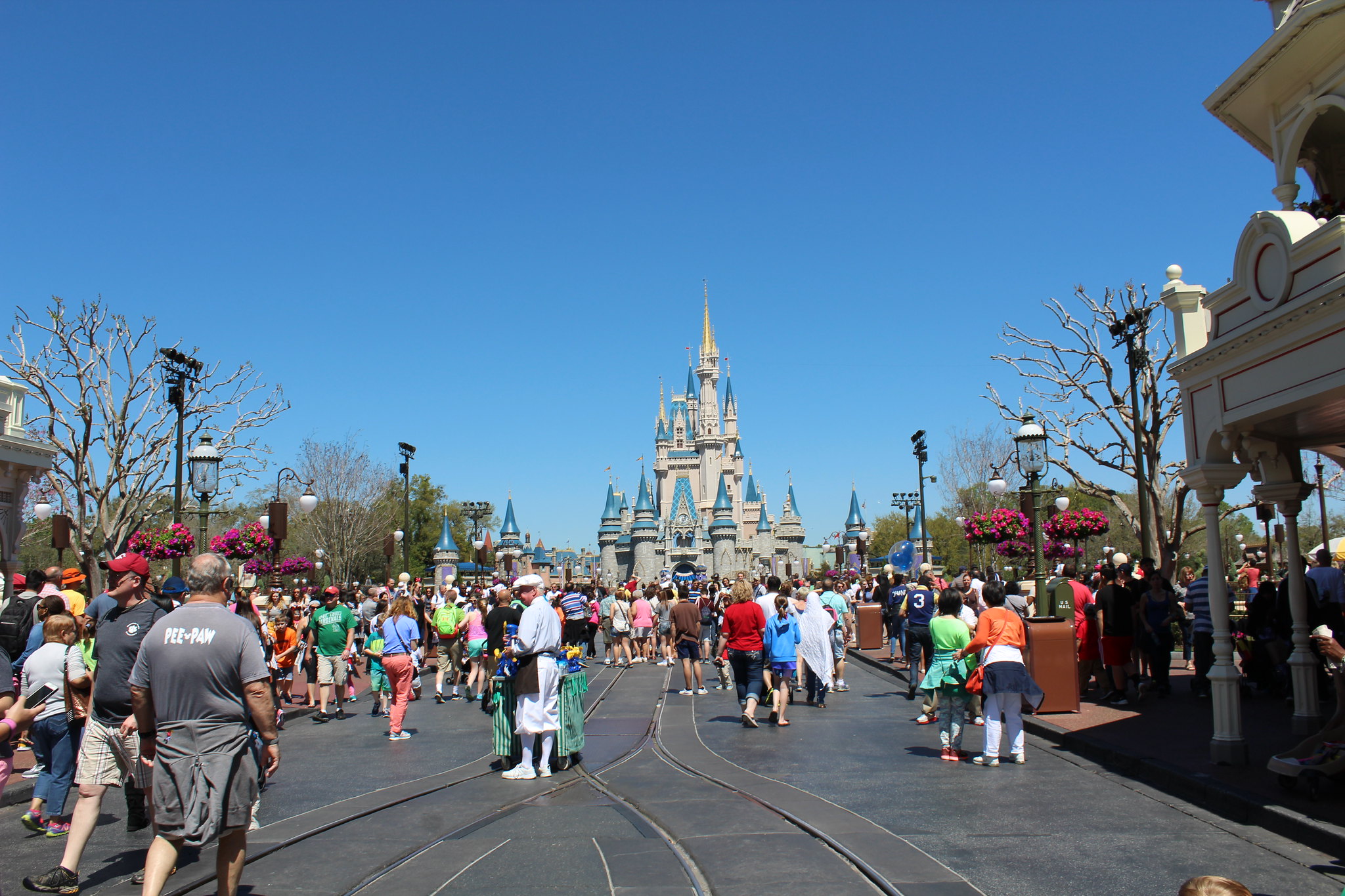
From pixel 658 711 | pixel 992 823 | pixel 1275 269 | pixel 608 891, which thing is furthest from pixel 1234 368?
pixel 658 711

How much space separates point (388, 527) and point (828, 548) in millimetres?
55897

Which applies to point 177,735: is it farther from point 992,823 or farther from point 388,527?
point 388,527

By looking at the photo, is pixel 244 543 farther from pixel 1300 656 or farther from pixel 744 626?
pixel 1300 656

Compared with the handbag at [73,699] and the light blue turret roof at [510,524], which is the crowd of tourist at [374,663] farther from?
the light blue turret roof at [510,524]

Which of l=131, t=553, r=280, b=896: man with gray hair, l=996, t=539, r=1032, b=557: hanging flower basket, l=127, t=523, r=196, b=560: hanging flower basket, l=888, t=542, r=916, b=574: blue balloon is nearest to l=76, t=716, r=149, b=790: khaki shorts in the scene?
l=131, t=553, r=280, b=896: man with gray hair

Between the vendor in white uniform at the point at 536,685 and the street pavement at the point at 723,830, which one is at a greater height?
the vendor in white uniform at the point at 536,685

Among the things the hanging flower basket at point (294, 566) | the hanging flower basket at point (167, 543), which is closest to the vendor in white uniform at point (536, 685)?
the hanging flower basket at point (167, 543)

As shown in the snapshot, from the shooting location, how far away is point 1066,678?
1156cm

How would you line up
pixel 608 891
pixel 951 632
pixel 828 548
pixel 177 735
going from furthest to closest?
pixel 828 548 → pixel 951 632 → pixel 608 891 → pixel 177 735

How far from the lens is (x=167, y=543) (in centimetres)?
1981

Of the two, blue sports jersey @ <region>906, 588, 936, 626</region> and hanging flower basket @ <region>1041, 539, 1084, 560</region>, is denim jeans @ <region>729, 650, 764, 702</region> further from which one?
hanging flower basket @ <region>1041, 539, 1084, 560</region>

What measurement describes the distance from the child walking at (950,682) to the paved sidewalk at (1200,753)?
4.34ft

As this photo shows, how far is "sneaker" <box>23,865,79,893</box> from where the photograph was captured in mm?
5281

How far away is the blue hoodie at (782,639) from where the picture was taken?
12219 mm
